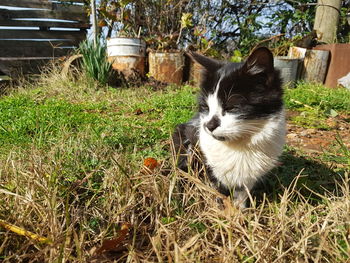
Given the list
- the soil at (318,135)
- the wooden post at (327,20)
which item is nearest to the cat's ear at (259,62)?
the soil at (318,135)

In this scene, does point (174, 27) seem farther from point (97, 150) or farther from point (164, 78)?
point (97, 150)

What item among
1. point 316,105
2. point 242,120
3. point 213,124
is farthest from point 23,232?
point 316,105

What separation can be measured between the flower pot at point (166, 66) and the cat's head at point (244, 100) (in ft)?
15.5

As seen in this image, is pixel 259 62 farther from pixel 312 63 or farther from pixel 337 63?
pixel 337 63

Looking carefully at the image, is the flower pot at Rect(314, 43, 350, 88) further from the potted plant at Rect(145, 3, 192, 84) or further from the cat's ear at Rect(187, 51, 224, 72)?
the cat's ear at Rect(187, 51, 224, 72)

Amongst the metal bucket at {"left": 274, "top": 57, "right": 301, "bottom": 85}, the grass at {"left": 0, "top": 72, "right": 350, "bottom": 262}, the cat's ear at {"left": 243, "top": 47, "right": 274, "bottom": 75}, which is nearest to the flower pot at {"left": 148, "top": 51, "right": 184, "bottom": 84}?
the metal bucket at {"left": 274, "top": 57, "right": 301, "bottom": 85}

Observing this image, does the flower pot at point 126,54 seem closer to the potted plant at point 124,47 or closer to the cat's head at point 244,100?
the potted plant at point 124,47

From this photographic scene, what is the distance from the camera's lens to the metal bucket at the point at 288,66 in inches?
226

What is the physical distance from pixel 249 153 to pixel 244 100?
317mm

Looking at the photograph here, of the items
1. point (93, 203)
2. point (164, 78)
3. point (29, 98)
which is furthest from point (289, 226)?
point (164, 78)

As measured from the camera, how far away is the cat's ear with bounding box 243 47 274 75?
1.45 metres

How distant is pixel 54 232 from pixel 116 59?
18.1 ft

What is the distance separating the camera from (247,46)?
7.64 meters

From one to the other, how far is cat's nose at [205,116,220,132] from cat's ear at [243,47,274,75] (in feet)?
1.03
